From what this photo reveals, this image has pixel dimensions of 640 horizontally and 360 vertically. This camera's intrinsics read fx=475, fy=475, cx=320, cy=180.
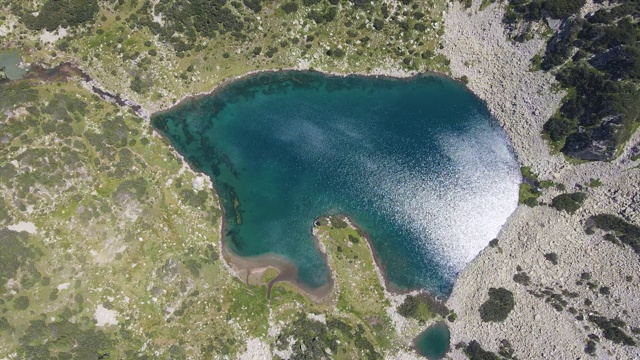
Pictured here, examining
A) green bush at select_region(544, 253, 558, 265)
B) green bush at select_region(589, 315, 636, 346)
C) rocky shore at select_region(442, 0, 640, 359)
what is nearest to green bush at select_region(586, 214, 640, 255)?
rocky shore at select_region(442, 0, 640, 359)

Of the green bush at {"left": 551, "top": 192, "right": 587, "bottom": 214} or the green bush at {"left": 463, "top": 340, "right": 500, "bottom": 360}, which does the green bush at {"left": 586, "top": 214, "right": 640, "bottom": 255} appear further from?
the green bush at {"left": 463, "top": 340, "right": 500, "bottom": 360}

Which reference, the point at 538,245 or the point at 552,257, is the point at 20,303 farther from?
the point at 552,257

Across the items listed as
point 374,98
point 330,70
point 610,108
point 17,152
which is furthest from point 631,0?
point 17,152

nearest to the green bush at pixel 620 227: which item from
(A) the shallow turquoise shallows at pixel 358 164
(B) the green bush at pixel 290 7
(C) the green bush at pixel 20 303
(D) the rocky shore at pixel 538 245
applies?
(D) the rocky shore at pixel 538 245

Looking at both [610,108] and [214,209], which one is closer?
[610,108]

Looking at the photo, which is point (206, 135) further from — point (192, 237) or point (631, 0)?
point (631, 0)

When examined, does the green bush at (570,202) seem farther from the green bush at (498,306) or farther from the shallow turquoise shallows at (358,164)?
the green bush at (498,306)

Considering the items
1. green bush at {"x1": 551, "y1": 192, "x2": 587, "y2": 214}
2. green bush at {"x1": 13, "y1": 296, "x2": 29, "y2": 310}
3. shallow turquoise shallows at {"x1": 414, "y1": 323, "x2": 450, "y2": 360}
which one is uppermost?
green bush at {"x1": 551, "y1": 192, "x2": 587, "y2": 214}
